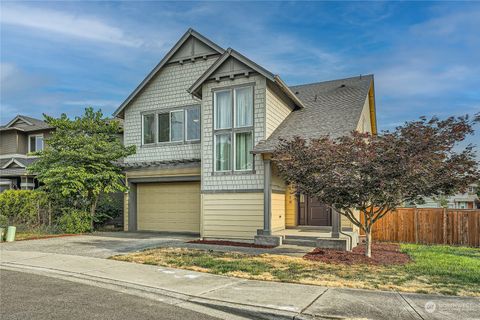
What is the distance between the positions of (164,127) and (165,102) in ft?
3.73

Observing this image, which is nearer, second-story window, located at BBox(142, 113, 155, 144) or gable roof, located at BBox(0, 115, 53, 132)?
second-story window, located at BBox(142, 113, 155, 144)

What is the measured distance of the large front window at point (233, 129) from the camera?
14.0 m

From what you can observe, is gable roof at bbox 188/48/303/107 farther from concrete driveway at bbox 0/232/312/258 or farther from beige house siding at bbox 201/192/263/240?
concrete driveway at bbox 0/232/312/258

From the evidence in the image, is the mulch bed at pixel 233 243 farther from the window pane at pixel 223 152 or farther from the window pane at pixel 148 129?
the window pane at pixel 148 129

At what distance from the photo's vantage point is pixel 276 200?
14297mm

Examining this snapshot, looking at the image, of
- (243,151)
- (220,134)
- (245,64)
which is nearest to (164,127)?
(220,134)

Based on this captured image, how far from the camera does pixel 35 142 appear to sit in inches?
1000

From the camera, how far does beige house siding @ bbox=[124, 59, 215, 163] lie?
16.4 m

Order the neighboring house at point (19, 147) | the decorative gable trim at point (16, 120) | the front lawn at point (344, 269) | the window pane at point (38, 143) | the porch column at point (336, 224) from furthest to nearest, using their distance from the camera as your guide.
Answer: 1. the decorative gable trim at point (16, 120)
2. the window pane at point (38, 143)
3. the neighboring house at point (19, 147)
4. the porch column at point (336, 224)
5. the front lawn at point (344, 269)

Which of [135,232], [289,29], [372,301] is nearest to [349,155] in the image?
[372,301]

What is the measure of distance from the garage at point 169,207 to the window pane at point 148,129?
2.14 metres

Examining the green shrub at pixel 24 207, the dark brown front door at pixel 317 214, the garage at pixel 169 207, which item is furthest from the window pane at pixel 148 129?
the dark brown front door at pixel 317 214

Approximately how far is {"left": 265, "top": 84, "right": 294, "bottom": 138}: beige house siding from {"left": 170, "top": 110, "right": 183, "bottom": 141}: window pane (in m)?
4.47

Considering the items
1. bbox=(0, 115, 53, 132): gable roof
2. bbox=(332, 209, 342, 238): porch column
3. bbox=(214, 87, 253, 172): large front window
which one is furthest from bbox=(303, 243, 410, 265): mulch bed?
bbox=(0, 115, 53, 132): gable roof
